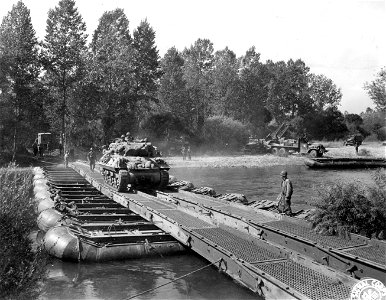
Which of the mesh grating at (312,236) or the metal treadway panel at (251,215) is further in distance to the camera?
the metal treadway panel at (251,215)

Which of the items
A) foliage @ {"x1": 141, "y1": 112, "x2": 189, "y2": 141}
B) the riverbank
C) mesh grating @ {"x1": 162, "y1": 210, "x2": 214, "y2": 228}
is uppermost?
foliage @ {"x1": 141, "y1": 112, "x2": 189, "y2": 141}

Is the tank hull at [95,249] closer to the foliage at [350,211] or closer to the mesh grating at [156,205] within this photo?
the mesh grating at [156,205]

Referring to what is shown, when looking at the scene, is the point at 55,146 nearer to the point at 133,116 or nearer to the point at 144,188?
the point at 133,116

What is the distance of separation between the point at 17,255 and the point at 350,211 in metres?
9.02

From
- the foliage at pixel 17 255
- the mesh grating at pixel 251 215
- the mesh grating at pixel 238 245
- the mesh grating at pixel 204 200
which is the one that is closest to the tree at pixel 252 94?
the mesh grating at pixel 204 200

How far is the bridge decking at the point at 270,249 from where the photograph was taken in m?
9.10

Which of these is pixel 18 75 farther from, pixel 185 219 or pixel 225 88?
pixel 225 88

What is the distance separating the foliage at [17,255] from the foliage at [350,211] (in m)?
8.10

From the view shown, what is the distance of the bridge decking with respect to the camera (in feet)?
29.9

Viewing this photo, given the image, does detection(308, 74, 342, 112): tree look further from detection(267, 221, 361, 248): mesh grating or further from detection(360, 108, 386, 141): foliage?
detection(267, 221, 361, 248): mesh grating

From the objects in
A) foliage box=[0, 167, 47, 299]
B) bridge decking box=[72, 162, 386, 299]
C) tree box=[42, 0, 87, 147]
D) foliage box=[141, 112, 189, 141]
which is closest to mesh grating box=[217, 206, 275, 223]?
bridge decking box=[72, 162, 386, 299]

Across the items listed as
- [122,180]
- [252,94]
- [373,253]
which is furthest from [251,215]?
[252,94]

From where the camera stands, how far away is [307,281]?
368 inches

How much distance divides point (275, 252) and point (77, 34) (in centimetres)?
4011
